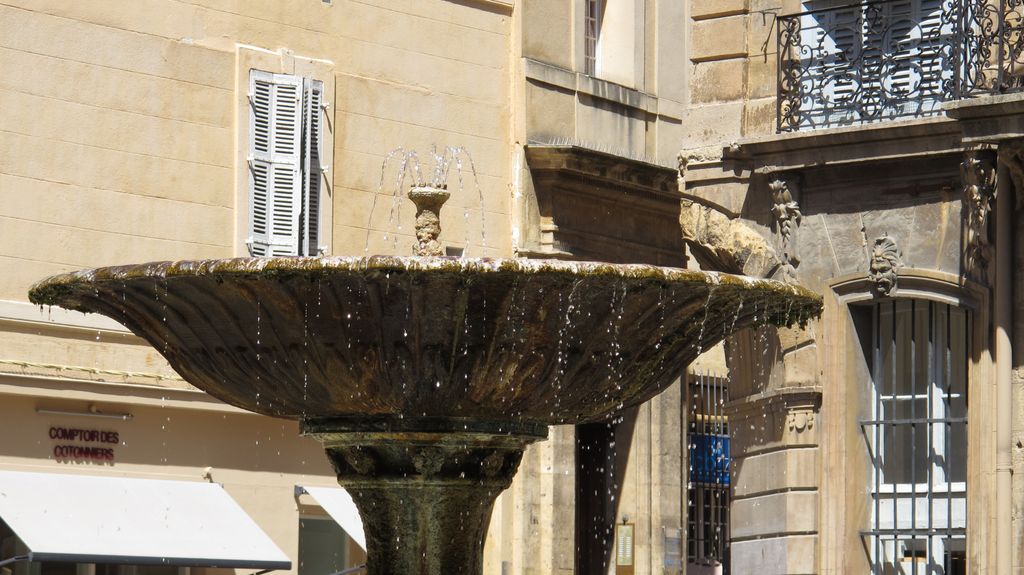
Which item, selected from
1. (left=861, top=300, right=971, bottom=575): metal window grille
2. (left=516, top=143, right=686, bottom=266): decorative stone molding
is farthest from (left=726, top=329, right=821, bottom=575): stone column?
(left=516, top=143, right=686, bottom=266): decorative stone molding

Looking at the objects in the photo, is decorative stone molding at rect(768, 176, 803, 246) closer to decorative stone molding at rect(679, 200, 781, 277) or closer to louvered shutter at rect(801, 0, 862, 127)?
decorative stone molding at rect(679, 200, 781, 277)

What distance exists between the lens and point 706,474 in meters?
25.8

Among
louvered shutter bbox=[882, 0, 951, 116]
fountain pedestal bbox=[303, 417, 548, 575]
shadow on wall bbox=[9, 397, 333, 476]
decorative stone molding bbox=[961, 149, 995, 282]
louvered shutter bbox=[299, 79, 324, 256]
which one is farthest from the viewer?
louvered shutter bbox=[299, 79, 324, 256]

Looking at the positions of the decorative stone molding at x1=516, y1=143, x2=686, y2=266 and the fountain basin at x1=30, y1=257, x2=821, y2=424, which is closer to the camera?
the fountain basin at x1=30, y1=257, x2=821, y2=424

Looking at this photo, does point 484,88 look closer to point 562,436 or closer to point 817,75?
point 562,436

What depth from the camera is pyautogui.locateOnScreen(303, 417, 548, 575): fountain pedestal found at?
10359mm

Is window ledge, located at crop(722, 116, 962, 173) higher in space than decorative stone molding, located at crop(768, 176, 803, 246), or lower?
higher

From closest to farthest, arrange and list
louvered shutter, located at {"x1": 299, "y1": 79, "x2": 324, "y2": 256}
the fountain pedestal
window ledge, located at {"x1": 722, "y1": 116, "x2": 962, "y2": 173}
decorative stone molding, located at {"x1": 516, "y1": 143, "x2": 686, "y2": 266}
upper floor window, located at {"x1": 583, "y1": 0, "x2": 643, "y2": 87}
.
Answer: the fountain pedestal
window ledge, located at {"x1": 722, "y1": 116, "x2": 962, "y2": 173}
louvered shutter, located at {"x1": 299, "y1": 79, "x2": 324, "y2": 256}
decorative stone molding, located at {"x1": 516, "y1": 143, "x2": 686, "y2": 266}
upper floor window, located at {"x1": 583, "y1": 0, "x2": 643, "y2": 87}

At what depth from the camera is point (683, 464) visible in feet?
80.4

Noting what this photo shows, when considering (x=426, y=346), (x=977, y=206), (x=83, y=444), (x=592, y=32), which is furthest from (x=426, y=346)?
(x=592, y=32)

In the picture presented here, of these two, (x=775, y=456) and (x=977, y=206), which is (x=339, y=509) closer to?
(x=775, y=456)

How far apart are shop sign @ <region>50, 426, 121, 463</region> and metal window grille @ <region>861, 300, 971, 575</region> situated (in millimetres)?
6757

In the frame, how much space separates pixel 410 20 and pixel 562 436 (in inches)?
171

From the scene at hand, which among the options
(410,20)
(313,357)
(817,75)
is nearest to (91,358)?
(410,20)
